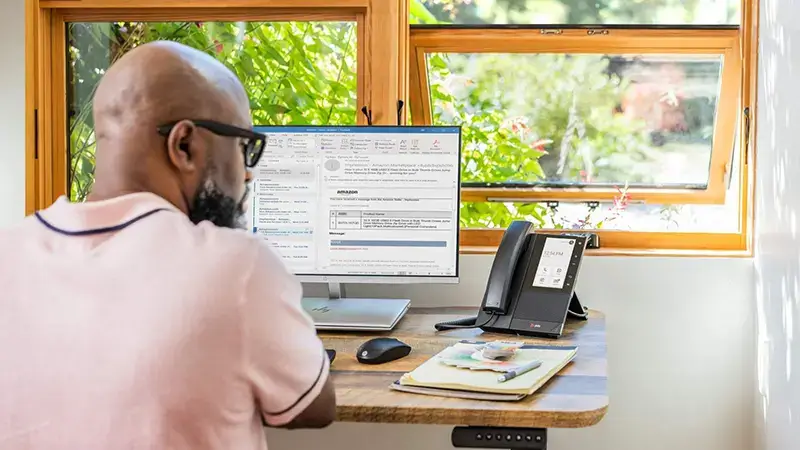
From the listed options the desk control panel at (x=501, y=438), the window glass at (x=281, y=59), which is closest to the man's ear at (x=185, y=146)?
the desk control panel at (x=501, y=438)

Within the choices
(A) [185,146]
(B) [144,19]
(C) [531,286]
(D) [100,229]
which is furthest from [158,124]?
(B) [144,19]

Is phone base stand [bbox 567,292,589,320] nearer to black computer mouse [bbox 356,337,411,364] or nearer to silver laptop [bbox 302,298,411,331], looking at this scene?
silver laptop [bbox 302,298,411,331]

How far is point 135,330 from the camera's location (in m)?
1.01

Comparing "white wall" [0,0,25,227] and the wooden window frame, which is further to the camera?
"white wall" [0,0,25,227]

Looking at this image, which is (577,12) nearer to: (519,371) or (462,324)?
(462,324)

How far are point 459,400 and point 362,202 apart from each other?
32.5 inches

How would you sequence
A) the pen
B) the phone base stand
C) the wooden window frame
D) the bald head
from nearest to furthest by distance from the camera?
the bald head, the pen, the phone base stand, the wooden window frame

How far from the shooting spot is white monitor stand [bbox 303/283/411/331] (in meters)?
2.03

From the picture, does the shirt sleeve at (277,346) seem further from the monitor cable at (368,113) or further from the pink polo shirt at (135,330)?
the monitor cable at (368,113)

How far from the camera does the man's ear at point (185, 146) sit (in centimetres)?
116

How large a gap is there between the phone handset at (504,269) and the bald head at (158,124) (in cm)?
102

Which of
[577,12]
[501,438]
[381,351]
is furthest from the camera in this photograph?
[577,12]

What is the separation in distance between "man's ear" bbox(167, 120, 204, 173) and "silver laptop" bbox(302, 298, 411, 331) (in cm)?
90

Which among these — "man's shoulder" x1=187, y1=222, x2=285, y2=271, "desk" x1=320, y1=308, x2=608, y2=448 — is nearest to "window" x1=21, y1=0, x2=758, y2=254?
"desk" x1=320, y1=308, x2=608, y2=448
